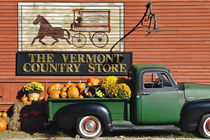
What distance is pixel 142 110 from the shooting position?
686cm

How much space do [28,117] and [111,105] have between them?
10.4 feet

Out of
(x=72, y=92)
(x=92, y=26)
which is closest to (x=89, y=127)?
(x=72, y=92)

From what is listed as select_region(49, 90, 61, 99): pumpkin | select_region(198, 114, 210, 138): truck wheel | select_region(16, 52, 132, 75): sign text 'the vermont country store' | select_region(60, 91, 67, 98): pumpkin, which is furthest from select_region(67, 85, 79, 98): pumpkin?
select_region(198, 114, 210, 138): truck wheel

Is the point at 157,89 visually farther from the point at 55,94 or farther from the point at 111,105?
the point at 55,94

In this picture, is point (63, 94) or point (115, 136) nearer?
point (115, 136)

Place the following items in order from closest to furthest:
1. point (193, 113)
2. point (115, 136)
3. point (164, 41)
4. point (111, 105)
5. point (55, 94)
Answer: point (193, 113)
point (111, 105)
point (115, 136)
point (55, 94)
point (164, 41)

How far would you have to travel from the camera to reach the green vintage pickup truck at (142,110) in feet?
22.4

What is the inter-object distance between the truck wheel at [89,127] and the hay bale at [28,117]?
1511 mm

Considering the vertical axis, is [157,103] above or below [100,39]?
below

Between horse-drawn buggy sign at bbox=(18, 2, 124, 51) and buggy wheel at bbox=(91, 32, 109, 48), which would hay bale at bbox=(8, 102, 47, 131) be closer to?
horse-drawn buggy sign at bbox=(18, 2, 124, 51)

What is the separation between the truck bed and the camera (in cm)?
696

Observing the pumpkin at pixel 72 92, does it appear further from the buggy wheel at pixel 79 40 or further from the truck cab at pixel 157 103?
the buggy wheel at pixel 79 40

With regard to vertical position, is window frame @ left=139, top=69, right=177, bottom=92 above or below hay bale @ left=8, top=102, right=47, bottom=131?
above

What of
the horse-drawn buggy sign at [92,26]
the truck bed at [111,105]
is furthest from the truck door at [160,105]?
the horse-drawn buggy sign at [92,26]
